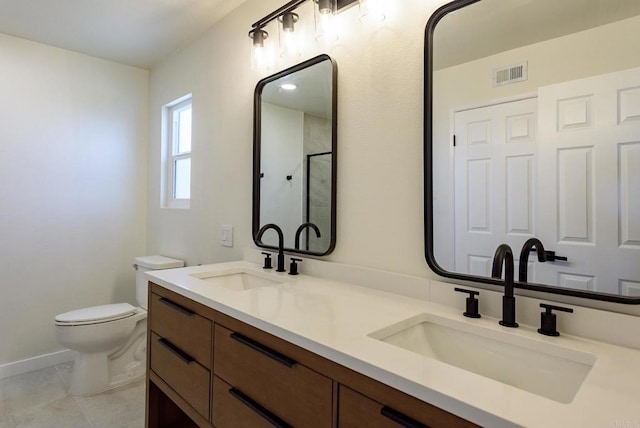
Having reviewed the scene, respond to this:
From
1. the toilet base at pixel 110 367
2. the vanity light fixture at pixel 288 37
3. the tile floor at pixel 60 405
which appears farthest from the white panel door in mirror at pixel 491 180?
the toilet base at pixel 110 367

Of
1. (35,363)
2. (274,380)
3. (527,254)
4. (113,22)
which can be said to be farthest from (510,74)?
(35,363)

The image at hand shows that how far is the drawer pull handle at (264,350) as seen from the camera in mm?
875

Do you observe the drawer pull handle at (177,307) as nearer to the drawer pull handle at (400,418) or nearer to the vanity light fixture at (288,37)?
the drawer pull handle at (400,418)

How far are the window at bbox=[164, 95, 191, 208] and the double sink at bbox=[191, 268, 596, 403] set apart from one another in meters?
2.18

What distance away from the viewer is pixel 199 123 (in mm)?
2385

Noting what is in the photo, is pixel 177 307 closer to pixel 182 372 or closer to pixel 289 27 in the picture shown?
pixel 182 372

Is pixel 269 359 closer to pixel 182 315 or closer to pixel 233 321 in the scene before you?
pixel 233 321

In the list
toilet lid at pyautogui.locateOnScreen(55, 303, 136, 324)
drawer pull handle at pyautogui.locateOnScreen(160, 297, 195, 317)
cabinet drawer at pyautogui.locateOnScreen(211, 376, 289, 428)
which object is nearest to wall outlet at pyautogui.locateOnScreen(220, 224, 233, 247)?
drawer pull handle at pyautogui.locateOnScreen(160, 297, 195, 317)

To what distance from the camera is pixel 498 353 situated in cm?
88

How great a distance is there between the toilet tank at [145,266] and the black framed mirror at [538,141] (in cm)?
189

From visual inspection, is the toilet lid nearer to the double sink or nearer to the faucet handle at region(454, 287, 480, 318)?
the double sink

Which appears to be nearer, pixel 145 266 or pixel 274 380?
pixel 274 380

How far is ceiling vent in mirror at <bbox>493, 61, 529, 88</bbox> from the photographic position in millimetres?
989

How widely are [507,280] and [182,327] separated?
1.13 meters
